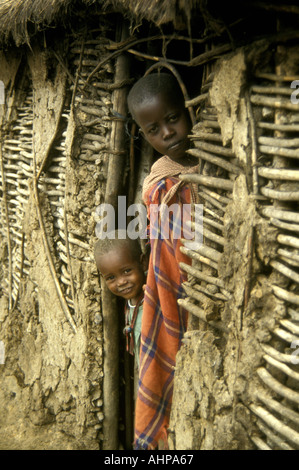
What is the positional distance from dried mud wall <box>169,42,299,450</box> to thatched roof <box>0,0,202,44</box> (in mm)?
299

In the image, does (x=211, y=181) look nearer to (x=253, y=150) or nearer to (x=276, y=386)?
(x=253, y=150)

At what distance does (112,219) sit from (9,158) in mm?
1417

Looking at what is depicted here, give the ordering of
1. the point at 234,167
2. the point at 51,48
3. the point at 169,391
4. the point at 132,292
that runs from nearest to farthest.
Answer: the point at 234,167
the point at 169,391
the point at 132,292
the point at 51,48

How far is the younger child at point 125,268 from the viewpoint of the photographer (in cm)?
284

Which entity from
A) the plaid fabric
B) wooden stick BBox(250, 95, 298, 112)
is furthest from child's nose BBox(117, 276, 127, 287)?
wooden stick BBox(250, 95, 298, 112)

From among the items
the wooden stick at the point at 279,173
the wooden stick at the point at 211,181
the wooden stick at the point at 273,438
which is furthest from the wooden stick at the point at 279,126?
the wooden stick at the point at 273,438

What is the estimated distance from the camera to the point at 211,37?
77.1 inches

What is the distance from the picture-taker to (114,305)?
10.4ft

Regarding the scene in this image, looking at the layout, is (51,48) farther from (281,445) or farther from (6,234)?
(281,445)

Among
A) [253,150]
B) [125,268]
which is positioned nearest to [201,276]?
[253,150]

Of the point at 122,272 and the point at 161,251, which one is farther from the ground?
the point at 161,251

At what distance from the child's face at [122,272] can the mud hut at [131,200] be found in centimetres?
26

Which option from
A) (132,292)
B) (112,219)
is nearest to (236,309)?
(132,292)

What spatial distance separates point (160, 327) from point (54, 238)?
1.34m
